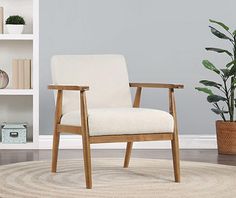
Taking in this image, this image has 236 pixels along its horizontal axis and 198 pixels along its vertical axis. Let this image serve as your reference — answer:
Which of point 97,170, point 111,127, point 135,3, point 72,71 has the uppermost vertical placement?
point 135,3

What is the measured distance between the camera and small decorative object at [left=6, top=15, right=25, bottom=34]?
535 cm

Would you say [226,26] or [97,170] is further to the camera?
[226,26]

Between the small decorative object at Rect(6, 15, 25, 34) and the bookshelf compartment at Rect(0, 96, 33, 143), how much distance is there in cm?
58

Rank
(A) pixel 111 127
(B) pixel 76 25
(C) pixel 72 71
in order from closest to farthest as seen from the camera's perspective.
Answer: (A) pixel 111 127 → (C) pixel 72 71 → (B) pixel 76 25

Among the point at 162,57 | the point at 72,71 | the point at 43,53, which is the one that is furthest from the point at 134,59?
the point at 72,71

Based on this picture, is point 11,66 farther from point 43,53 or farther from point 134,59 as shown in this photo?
point 134,59

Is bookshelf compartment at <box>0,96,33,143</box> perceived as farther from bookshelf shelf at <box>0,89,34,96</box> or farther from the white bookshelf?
bookshelf shelf at <box>0,89,34,96</box>

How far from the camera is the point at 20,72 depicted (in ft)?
17.7

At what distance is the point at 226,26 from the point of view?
5.10 meters

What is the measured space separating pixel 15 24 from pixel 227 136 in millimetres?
1901

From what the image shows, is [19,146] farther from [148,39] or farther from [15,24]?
[148,39]

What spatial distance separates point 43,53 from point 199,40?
128 cm

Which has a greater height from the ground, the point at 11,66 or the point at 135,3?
the point at 135,3

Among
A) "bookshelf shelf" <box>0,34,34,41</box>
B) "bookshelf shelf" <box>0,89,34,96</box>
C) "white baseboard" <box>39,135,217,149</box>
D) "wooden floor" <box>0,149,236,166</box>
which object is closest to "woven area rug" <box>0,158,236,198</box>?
"wooden floor" <box>0,149,236,166</box>
